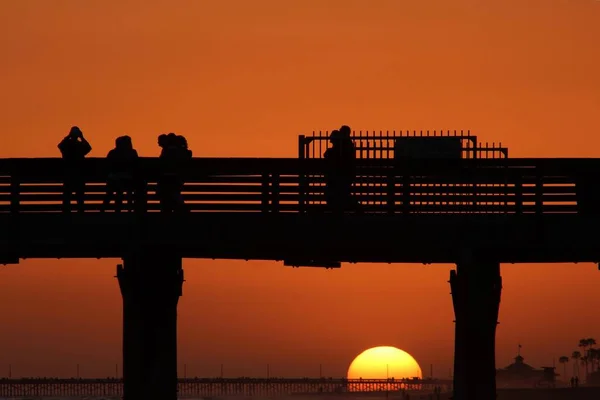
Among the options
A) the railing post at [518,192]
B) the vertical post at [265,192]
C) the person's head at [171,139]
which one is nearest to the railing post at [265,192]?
the vertical post at [265,192]

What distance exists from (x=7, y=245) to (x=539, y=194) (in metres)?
9.70

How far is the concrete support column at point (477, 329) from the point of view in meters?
25.0

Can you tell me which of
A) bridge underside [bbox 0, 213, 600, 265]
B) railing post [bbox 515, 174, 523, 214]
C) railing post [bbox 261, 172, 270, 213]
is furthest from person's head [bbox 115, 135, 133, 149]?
railing post [bbox 515, 174, 523, 214]

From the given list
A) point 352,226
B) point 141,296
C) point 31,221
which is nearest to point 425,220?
point 352,226

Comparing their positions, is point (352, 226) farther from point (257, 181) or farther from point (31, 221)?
point (31, 221)

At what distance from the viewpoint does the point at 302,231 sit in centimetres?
2523

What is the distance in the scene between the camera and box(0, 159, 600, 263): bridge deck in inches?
993

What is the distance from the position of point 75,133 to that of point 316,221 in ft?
16.0

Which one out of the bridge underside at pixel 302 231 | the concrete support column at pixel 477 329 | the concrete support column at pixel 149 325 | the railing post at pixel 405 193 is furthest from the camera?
the railing post at pixel 405 193

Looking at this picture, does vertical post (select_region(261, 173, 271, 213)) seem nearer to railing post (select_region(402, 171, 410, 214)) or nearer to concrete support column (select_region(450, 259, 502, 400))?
railing post (select_region(402, 171, 410, 214))

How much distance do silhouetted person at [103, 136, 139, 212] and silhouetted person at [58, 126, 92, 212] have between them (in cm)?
51

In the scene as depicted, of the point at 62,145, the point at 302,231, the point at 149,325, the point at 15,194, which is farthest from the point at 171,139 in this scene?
the point at 149,325

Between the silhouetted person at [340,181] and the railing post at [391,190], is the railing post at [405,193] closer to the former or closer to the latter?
the railing post at [391,190]

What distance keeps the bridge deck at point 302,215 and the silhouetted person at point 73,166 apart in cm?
13
